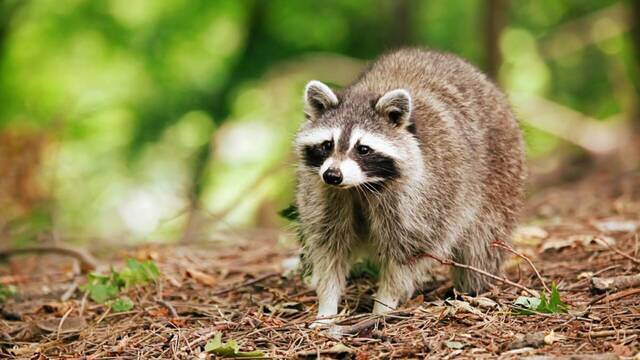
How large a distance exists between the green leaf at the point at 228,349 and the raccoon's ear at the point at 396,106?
188 centimetres

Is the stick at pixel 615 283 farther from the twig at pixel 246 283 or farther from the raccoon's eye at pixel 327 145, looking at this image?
the twig at pixel 246 283

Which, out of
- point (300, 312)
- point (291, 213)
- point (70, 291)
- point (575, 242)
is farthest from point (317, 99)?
point (575, 242)

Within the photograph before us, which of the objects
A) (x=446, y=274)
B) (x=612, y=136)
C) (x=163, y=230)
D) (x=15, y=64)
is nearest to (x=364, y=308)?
(x=446, y=274)

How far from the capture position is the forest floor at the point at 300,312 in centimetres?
526

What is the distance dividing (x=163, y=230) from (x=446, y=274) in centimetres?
485

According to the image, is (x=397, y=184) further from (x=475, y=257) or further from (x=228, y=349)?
(x=228, y=349)

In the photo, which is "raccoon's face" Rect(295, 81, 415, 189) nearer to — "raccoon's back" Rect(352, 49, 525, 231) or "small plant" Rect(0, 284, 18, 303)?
"raccoon's back" Rect(352, 49, 525, 231)

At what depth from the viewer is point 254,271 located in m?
7.73

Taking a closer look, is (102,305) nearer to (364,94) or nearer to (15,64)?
(364,94)

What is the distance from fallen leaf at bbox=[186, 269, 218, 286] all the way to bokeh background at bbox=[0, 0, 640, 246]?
7.84m

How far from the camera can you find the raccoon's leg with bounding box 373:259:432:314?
6215 millimetres

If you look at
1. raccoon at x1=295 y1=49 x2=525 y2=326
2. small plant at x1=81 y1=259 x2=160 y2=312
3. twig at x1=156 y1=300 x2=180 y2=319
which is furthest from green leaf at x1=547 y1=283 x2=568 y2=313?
small plant at x1=81 y1=259 x2=160 y2=312

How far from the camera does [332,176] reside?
5684mm

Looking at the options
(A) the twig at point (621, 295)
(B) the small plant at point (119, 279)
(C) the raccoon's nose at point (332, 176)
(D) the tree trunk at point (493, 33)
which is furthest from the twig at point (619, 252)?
(D) the tree trunk at point (493, 33)
